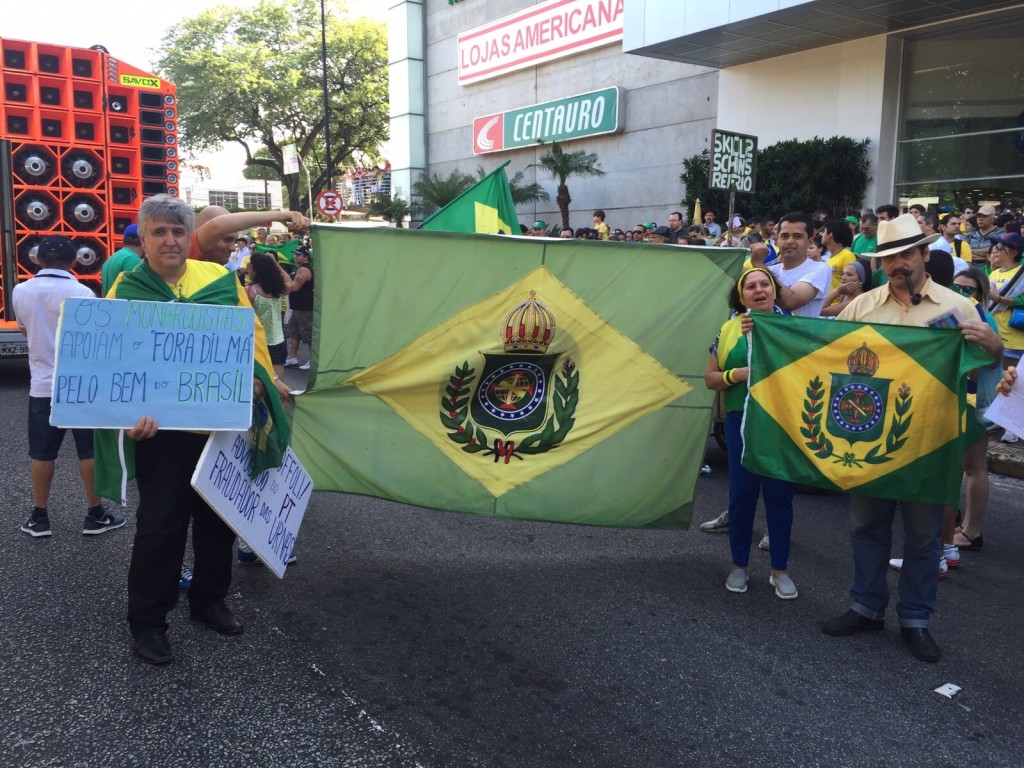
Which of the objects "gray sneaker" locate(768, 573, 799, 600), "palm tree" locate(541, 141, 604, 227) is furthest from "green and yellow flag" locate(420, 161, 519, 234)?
"palm tree" locate(541, 141, 604, 227)

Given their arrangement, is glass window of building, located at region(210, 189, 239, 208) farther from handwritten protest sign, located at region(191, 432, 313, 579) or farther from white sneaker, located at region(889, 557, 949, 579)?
white sneaker, located at region(889, 557, 949, 579)

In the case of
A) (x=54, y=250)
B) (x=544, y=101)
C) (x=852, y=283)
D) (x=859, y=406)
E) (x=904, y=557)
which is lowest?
(x=904, y=557)

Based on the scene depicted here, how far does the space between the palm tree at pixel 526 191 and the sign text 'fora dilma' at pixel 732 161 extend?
523 inches

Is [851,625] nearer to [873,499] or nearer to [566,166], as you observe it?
[873,499]

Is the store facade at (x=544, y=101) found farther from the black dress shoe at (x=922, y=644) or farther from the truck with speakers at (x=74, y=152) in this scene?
the black dress shoe at (x=922, y=644)

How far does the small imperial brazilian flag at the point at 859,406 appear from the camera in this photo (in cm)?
386

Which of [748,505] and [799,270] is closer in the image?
[748,505]

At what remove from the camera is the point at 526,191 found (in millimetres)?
24828

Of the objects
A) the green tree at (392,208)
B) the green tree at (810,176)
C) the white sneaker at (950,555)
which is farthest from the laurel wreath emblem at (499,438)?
the green tree at (392,208)

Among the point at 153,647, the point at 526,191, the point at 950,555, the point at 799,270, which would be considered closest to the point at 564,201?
the point at 526,191

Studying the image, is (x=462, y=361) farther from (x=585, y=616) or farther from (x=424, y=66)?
(x=424, y=66)

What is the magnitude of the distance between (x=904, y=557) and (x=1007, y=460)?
13.6 ft

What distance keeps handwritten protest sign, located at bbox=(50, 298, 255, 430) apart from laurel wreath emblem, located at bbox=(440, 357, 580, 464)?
122 cm

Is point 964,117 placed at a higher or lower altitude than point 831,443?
higher
